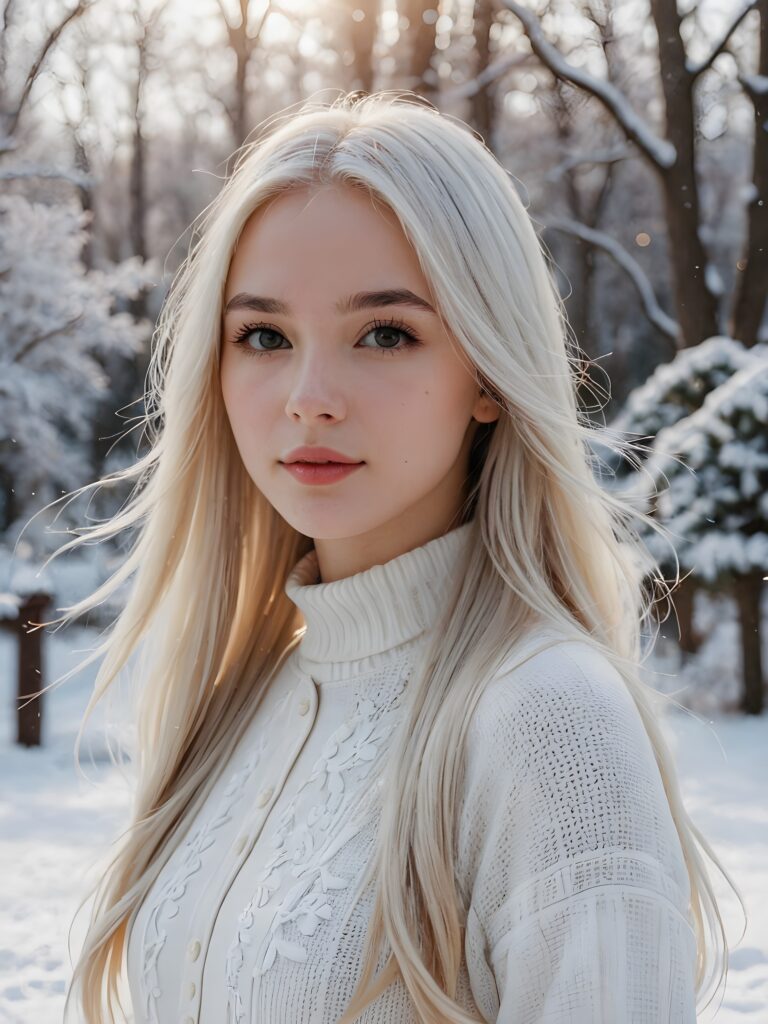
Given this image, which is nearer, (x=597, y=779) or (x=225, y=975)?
(x=597, y=779)

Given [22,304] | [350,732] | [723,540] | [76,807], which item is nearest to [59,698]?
[76,807]

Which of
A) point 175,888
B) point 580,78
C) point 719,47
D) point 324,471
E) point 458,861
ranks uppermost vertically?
point 719,47

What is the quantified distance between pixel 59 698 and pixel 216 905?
5.69m

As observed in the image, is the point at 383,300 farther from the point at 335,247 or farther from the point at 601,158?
the point at 601,158

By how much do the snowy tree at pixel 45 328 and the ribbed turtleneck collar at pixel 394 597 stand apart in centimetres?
668

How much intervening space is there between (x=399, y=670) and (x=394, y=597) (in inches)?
3.6

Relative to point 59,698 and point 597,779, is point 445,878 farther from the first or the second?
point 59,698

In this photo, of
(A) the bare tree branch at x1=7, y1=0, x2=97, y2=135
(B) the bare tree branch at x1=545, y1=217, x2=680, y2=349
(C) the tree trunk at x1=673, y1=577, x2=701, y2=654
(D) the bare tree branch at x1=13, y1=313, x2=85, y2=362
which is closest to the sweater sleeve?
(C) the tree trunk at x1=673, y1=577, x2=701, y2=654

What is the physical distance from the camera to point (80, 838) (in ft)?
13.0

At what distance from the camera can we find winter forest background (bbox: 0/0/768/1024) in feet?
14.0

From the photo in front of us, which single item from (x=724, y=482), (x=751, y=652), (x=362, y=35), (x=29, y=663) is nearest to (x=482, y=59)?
(x=362, y=35)

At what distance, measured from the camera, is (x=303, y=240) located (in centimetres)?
128

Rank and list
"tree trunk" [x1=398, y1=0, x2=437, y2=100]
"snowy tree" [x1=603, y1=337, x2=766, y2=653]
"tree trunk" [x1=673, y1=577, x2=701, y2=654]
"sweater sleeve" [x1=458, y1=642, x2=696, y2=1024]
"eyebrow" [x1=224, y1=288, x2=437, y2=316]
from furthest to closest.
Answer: "tree trunk" [x1=398, y1=0, x2=437, y2=100] < "tree trunk" [x1=673, y1=577, x2=701, y2=654] < "snowy tree" [x1=603, y1=337, x2=766, y2=653] < "eyebrow" [x1=224, y1=288, x2=437, y2=316] < "sweater sleeve" [x1=458, y1=642, x2=696, y2=1024]

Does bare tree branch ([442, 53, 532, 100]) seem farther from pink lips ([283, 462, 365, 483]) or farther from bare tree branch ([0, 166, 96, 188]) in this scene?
pink lips ([283, 462, 365, 483])
